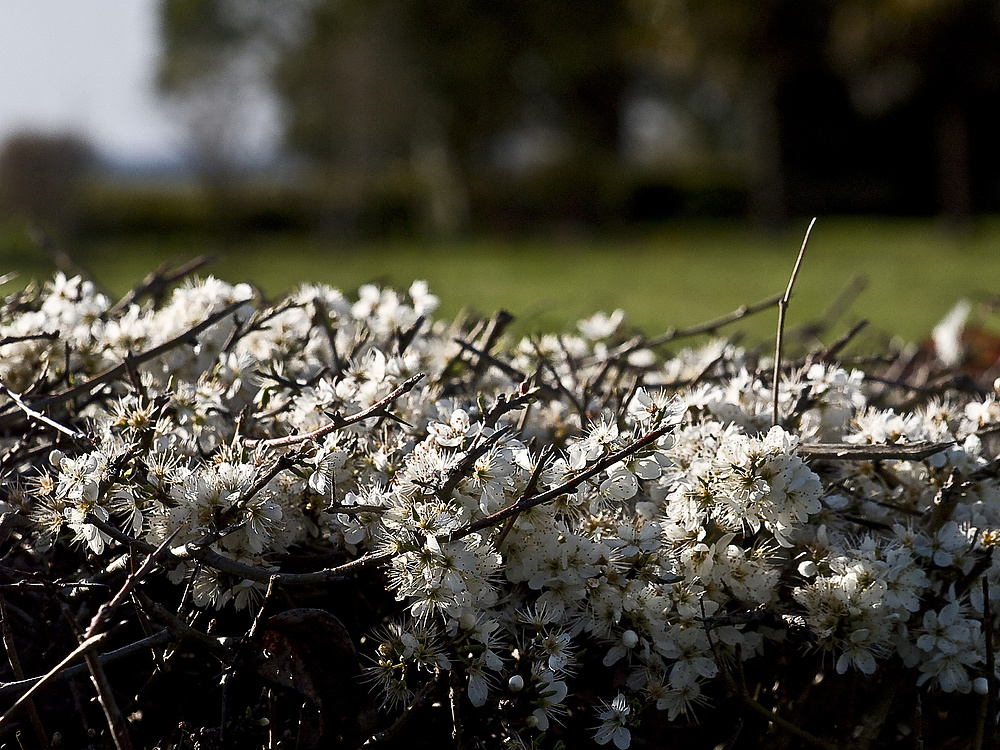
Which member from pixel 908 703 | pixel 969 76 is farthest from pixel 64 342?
pixel 969 76

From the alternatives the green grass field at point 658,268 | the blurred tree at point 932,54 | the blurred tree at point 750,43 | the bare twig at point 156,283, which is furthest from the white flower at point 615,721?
the blurred tree at point 750,43

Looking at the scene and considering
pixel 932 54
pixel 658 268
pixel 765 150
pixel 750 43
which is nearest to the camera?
pixel 658 268

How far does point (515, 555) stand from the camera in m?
1.31

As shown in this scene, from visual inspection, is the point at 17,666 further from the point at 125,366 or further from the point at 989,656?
the point at 989,656

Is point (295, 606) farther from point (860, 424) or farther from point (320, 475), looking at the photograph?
point (860, 424)

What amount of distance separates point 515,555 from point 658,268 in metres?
14.4

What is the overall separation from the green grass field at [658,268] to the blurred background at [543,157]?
0.12 meters

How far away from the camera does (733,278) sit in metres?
13.7

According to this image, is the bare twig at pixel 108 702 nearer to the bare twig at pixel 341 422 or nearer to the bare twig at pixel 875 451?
the bare twig at pixel 341 422

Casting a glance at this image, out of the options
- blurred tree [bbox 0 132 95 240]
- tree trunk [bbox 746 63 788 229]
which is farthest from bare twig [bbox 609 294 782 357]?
blurred tree [bbox 0 132 95 240]

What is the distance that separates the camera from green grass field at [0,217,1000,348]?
1006cm

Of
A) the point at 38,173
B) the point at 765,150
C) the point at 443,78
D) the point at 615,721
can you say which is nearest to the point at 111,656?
the point at 615,721

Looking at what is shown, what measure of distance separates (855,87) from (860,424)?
1890 centimetres

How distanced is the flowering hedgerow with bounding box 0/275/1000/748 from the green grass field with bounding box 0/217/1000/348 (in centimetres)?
515
